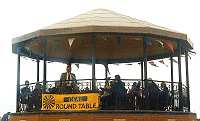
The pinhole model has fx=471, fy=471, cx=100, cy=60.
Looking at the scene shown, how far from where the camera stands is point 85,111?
16.9 metres

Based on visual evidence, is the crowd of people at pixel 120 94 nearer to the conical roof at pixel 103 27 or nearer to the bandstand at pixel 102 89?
the bandstand at pixel 102 89

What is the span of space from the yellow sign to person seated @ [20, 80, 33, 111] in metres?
1.21

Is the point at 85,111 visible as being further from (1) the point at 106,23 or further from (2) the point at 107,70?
(2) the point at 107,70

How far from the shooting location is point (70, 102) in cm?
1734

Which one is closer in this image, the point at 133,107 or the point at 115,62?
the point at 133,107

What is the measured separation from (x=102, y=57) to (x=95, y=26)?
Answer: 25.9 feet

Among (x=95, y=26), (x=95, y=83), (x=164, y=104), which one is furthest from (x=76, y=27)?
(x=164, y=104)

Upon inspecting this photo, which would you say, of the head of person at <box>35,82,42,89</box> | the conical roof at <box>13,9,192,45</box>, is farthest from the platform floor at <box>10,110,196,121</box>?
the conical roof at <box>13,9,192,45</box>

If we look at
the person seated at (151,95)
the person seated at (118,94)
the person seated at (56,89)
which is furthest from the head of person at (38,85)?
the person seated at (151,95)

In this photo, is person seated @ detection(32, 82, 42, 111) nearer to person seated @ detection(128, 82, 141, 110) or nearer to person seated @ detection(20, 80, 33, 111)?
person seated @ detection(20, 80, 33, 111)

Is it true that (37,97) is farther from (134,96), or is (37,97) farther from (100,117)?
(134,96)

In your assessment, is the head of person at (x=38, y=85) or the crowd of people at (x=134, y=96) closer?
the crowd of people at (x=134, y=96)

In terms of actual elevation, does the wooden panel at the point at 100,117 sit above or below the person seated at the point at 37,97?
below

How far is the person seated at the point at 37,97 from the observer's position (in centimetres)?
1794
